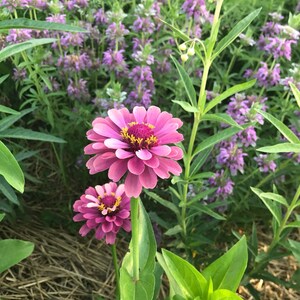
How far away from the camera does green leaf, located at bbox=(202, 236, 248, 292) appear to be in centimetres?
108

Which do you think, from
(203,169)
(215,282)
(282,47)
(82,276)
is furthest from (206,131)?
(215,282)

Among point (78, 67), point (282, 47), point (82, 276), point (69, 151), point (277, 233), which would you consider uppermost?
point (282, 47)

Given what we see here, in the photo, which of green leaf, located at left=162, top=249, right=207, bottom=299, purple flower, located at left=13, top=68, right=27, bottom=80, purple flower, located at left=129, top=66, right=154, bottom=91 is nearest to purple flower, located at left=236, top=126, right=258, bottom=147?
purple flower, located at left=129, top=66, right=154, bottom=91

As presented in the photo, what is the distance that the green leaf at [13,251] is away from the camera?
4.04 ft

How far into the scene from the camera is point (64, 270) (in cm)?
178

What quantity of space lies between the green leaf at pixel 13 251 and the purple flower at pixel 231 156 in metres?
0.72

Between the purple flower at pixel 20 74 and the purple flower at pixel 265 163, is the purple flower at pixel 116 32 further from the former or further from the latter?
the purple flower at pixel 265 163

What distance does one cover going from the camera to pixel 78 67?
181 cm

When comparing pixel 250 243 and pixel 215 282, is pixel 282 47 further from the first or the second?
pixel 215 282

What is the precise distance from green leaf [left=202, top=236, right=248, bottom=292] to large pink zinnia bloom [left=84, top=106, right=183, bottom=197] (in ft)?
1.13

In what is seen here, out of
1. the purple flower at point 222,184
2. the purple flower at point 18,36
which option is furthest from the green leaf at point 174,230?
the purple flower at point 18,36

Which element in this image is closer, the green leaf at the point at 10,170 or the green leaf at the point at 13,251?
the green leaf at the point at 10,170

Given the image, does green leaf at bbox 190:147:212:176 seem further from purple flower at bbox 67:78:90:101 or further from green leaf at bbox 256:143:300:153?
purple flower at bbox 67:78:90:101

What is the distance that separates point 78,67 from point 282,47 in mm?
794
